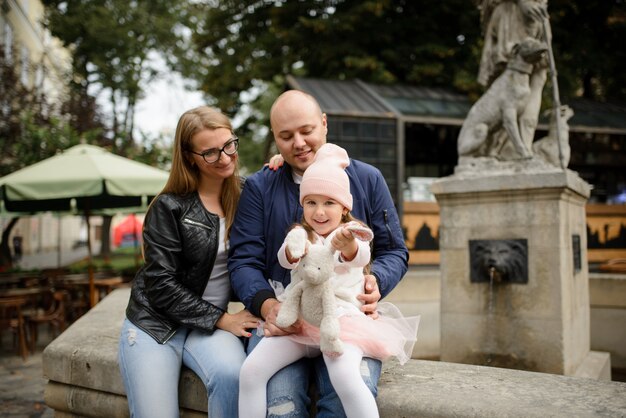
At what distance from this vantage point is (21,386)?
621cm

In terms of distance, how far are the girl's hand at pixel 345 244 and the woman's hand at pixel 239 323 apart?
0.71 m

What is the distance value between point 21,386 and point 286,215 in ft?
15.8

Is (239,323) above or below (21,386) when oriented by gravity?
above

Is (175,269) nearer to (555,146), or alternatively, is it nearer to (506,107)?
(506,107)

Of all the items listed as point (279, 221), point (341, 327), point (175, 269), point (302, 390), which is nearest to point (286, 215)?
point (279, 221)

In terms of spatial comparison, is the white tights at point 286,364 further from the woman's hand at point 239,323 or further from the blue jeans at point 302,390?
the woman's hand at point 239,323

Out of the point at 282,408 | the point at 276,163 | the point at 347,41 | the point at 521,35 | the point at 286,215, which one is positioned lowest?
the point at 282,408

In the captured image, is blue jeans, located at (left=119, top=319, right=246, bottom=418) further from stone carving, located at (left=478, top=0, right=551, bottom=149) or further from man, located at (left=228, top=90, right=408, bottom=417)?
stone carving, located at (left=478, top=0, right=551, bottom=149)

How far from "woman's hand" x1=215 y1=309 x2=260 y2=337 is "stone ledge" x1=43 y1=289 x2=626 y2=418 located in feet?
0.96

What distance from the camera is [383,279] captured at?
2.70 metres

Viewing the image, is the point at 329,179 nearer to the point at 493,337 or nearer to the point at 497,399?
the point at 497,399

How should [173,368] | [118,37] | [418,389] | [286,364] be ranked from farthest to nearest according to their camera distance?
[118,37] → [173,368] → [418,389] → [286,364]

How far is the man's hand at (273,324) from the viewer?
2418 millimetres

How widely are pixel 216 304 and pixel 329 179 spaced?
1.09m
